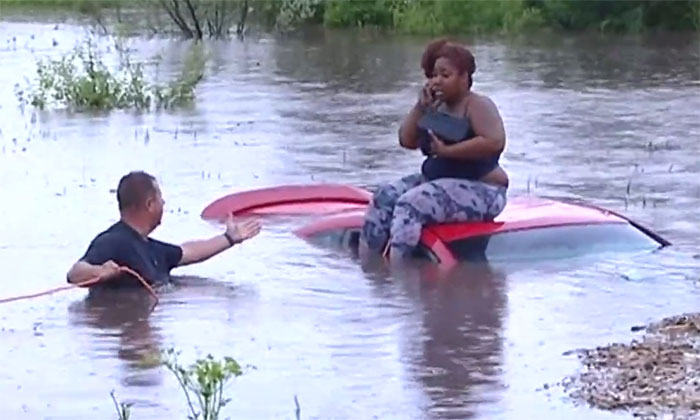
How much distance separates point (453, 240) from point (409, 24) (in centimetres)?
3550

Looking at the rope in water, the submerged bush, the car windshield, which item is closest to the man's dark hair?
the rope in water

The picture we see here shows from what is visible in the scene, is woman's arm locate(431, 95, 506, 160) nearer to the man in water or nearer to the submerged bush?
the man in water

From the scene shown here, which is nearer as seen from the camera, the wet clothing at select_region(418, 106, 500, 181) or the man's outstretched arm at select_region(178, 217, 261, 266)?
the man's outstretched arm at select_region(178, 217, 261, 266)

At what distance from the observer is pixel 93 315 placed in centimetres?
977

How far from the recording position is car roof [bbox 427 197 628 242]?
1134cm

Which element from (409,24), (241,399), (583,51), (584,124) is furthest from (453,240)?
(409,24)

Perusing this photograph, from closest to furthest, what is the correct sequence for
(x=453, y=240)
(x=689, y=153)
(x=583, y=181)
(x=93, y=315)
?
(x=93, y=315) → (x=453, y=240) → (x=583, y=181) → (x=689, y=153)

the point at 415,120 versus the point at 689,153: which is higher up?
the point at 415,120

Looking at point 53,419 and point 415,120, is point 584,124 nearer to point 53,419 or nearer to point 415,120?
point 415,120

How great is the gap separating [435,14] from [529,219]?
34.8 metres

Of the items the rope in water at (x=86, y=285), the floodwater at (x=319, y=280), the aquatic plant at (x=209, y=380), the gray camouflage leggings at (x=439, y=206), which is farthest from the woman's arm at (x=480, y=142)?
the aquatic plant at (x=209, y=380)

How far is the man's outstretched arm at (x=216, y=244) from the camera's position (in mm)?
10695

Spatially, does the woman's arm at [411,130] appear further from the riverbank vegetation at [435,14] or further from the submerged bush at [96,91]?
the riverbank vegetation at [435,14]

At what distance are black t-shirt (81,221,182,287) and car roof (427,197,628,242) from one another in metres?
1.84
